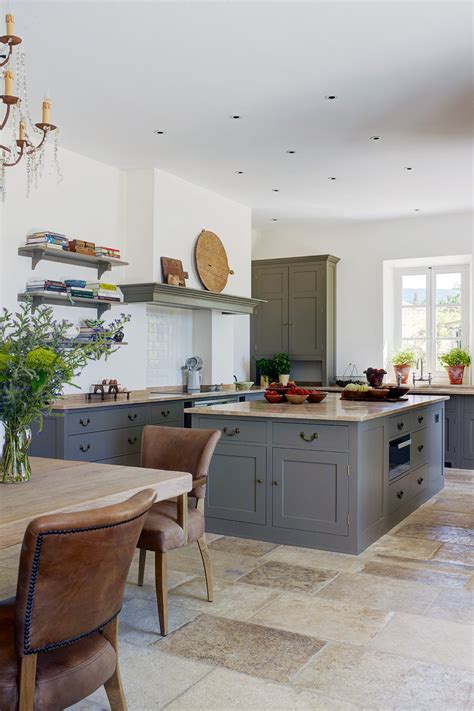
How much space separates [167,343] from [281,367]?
1792 millimetres

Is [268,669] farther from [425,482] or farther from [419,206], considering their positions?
[419,206]

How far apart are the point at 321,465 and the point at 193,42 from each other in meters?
2.53

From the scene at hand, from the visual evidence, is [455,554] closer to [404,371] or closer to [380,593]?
[380,593]

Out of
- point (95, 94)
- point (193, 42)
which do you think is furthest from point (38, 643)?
point (95, 94)

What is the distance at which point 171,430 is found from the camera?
341cm

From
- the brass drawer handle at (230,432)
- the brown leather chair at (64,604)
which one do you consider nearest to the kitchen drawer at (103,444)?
the brass drawer handle at (230,432)

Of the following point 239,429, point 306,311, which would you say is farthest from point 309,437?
point 306,311

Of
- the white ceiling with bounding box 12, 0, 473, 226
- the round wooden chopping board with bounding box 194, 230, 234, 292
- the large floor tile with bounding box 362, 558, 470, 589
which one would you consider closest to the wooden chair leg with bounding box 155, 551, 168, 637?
the large floor tile with bounding box 362, 558, 470, 589

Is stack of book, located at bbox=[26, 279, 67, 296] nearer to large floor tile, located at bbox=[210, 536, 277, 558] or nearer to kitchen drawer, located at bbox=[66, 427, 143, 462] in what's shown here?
kitchen drawer, located at bbox=[66, 427, 143, 462]

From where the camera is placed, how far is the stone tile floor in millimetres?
2354

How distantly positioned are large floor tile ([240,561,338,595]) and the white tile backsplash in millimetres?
3275

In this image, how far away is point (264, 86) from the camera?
434cm

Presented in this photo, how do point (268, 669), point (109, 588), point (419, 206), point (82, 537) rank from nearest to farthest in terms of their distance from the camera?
point (82, 537) < point (109, 588) < point (268, 669) < point (419, 206)

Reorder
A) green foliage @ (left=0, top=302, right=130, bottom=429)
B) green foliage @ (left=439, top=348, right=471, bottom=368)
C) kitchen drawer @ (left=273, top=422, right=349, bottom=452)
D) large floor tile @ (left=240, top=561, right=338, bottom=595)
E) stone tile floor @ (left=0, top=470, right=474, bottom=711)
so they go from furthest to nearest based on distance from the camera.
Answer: green foliage @ (left=439, top=348, right=471, bottom=368), kitchen drawer @ (left=273, top=422, right=349, bottom=452), large floor tile @ (left=240, top=561, right=338, bottom=595), stone tile floor @ (left=0, top=470, right=474, bottom=711), green foliage @ (left=0, top=302, right=130, bottom=429)
